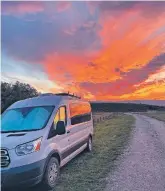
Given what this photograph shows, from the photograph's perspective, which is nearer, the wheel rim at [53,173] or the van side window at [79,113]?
the wheel rim at [53,173]

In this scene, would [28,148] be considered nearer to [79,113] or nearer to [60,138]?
[60,138]

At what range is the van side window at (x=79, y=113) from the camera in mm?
10523

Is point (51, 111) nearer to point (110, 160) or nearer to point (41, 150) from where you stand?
point (41, 150)

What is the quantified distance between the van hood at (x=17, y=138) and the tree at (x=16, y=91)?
128 feet

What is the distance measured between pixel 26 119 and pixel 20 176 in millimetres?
2086

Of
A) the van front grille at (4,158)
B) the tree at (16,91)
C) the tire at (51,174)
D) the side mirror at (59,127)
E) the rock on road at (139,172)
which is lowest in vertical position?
the rock on road at (139,172)

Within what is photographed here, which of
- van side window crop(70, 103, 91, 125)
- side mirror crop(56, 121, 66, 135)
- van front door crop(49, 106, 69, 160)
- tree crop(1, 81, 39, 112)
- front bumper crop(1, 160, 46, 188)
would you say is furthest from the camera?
tree crop(1, 81, 39, 112)

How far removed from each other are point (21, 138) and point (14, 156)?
0.47 m

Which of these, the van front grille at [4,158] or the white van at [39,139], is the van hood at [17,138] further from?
the van front grille at [4,158]

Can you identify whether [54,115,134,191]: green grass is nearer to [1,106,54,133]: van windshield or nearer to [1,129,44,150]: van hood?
[1,129,44,150]: van hood

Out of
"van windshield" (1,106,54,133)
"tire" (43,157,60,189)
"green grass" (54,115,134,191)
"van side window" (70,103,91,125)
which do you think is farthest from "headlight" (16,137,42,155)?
"van side window" (70,103,91,125)

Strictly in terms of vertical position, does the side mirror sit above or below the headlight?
above

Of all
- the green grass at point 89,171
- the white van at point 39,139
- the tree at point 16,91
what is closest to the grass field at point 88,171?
the green grass at point 89,171

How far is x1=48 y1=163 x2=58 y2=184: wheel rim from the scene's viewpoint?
8.00 meters
